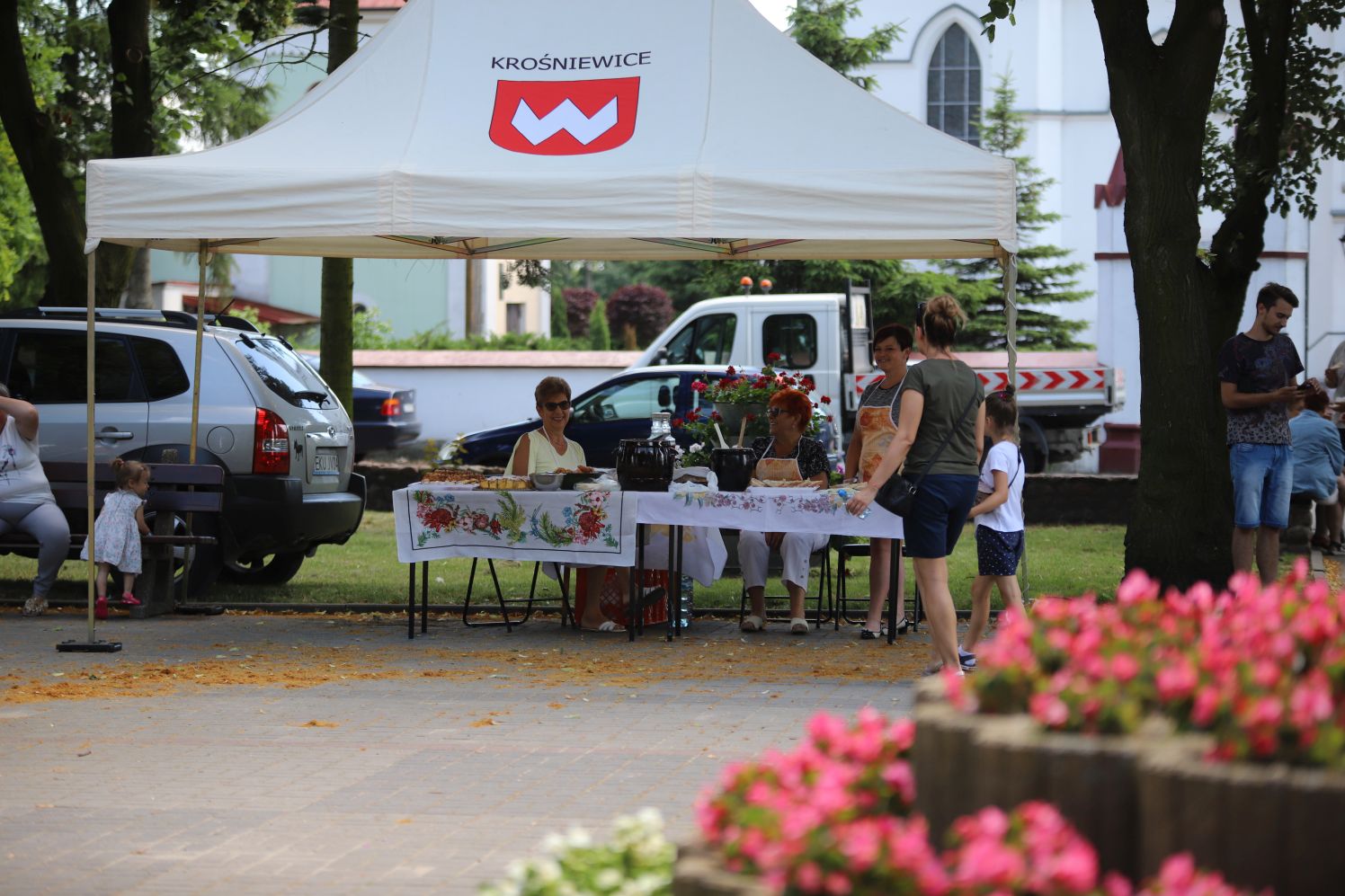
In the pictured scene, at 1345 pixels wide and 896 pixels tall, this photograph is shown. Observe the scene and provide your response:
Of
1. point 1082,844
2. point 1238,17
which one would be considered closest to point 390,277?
point 1238,17

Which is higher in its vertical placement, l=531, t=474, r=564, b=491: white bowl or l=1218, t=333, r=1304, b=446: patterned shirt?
l=1218, t=333, r=1304, b=446: patterned shirt

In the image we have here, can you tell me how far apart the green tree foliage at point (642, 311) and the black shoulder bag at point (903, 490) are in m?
46.9

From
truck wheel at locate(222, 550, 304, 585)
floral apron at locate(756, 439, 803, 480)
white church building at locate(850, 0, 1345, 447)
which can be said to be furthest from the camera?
white church building at locate(850, 0, 1345, 447)

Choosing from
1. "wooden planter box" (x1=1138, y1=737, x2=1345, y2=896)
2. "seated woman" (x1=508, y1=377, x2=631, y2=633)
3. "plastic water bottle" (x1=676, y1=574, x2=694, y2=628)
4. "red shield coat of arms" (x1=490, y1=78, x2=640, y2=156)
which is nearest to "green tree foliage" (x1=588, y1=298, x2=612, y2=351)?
"plastic water bottle" (x1=676, y1=574, x2=694, y2=628)

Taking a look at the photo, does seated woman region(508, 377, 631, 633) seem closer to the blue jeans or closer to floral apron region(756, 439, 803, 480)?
floral apron region(756, 439, 803, 480)

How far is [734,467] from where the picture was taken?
30.6ft

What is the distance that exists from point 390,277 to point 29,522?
3238 centimetres

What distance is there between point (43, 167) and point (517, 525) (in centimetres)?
A: 682

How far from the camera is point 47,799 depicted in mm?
5660

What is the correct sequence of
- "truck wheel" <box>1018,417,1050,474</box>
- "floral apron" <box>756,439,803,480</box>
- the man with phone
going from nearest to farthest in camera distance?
the man with phone, "floral apron" <box>756,439,803,480</box>, "truck wheel" <box>1018,417,1050,474</box>

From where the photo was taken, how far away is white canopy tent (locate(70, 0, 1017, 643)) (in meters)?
8.75

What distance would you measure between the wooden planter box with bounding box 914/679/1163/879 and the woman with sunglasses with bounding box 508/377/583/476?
7.35 meters

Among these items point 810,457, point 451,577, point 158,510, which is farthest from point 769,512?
point 451,577

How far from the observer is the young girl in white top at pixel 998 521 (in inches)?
327
